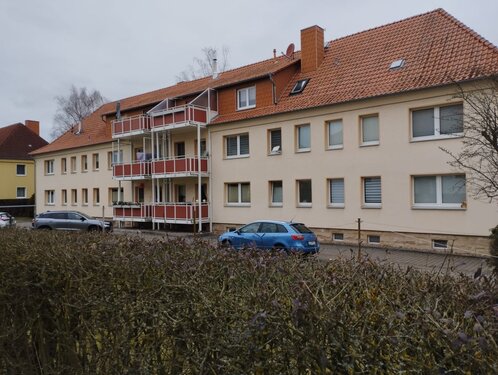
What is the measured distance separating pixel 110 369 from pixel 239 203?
21.0 metres

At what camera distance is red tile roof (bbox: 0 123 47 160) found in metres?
51.0

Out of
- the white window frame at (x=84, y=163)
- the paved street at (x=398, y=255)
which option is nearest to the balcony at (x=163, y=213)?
the paved street at (x=398, y=255)

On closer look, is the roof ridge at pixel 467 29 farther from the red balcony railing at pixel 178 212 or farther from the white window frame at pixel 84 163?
the white window frame at pixel 84 163

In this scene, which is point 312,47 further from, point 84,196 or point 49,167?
point 49,167

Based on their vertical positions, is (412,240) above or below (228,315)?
below

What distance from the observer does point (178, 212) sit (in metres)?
25.0

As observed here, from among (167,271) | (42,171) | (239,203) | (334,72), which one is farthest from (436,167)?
(42,171)

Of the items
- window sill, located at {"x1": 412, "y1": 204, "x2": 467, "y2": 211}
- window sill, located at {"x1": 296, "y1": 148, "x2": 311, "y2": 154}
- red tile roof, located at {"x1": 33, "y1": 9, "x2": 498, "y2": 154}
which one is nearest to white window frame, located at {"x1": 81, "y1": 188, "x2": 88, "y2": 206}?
red tile roof, located at {"x1": 33, "y1": 9, "x2": 498, "y2": 154}

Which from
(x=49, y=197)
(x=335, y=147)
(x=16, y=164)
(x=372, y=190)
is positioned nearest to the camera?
(x=372, y=190)

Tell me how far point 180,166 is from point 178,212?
253 centimetres

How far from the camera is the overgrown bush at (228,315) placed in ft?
6.56

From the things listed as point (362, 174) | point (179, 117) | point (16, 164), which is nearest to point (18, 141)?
point (16, 164)

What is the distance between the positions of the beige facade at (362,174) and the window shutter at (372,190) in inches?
6.0

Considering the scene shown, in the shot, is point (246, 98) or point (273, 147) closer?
point (273, 147)
